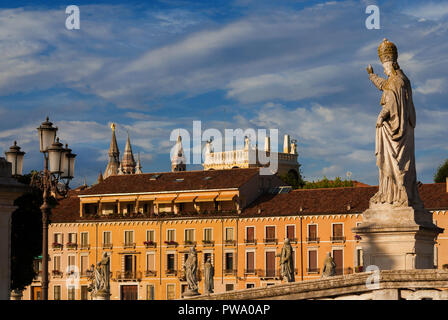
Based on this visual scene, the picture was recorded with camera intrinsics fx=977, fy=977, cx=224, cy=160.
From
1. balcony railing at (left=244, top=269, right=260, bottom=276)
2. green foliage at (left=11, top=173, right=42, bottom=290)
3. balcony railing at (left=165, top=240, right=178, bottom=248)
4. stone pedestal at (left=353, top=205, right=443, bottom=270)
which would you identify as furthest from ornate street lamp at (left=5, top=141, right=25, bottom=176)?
balcony railing at (left=165, top=240, right=178, bottom=248)

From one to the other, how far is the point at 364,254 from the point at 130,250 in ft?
267

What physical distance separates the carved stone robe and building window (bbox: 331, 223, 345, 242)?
70.5 m

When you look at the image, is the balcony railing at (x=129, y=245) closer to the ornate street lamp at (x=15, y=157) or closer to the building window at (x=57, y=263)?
the building window at (x=57, y=263)

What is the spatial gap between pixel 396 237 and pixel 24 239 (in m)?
30.2

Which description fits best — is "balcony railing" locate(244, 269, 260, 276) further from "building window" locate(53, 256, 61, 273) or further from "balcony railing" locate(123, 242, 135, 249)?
"building window" locate(53, 256, 61, 273)

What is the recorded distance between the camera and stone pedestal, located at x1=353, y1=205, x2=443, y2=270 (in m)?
18.5

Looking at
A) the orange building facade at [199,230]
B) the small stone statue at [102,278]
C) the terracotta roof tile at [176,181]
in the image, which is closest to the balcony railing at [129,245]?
the orange building facade at [199,230]

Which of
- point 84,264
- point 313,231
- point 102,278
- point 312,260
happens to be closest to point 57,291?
point 84,264

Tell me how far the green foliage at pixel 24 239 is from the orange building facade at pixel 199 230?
4256cm

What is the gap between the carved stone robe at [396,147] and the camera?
62.9 feet

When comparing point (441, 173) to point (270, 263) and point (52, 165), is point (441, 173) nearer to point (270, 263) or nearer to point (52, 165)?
point (270, 263)

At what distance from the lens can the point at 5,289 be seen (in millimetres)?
15820
